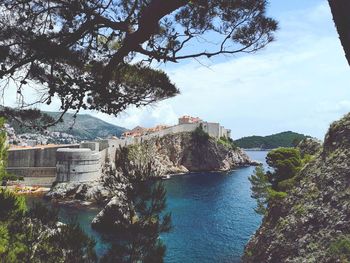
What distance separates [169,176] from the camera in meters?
74.6

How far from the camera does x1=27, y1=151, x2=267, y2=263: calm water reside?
27.6 metres

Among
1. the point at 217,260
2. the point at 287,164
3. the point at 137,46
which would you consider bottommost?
the point at 217,260

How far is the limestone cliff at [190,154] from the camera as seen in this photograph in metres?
80.1

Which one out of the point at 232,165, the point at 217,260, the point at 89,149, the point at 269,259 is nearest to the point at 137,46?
the point at 269,259

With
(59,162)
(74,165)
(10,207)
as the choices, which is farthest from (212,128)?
(10,207)

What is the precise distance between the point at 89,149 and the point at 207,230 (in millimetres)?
25046

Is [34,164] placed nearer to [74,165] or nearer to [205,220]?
[74,165]

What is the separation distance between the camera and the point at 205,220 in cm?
3847

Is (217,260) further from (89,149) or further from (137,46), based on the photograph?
(89,149)

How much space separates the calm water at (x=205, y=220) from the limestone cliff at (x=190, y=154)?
14414mm

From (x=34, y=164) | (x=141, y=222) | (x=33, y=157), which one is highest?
(x=33, y=157)

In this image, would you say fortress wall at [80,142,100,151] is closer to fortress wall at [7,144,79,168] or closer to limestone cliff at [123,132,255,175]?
fortress wall at [7,144,79,168]

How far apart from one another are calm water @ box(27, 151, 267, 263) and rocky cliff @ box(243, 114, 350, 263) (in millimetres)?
5369

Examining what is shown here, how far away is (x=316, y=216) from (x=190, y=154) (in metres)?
67.5
